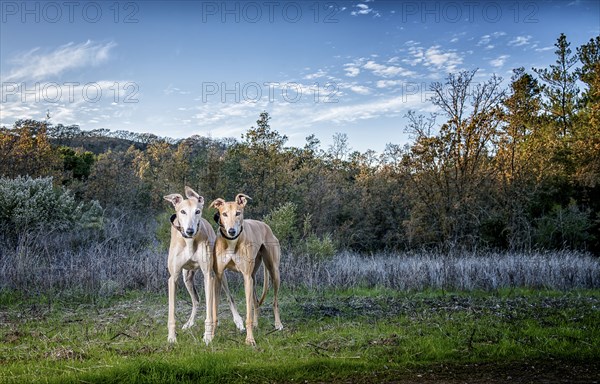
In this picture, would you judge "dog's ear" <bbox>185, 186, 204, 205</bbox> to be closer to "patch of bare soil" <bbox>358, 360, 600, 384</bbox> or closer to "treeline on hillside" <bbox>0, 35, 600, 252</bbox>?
"patch of bare soil" <bbox>358, 360, 600, 384</bbox>

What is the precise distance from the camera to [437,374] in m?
6.14

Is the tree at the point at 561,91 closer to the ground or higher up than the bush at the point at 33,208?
higher up

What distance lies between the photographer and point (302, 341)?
7.39m

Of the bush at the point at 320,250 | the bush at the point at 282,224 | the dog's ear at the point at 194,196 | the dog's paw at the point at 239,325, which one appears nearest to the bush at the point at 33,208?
the bush at the point at 282,224

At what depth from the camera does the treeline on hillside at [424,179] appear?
21531mm

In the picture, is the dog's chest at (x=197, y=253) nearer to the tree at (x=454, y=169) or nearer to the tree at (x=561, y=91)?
the tree at (x=454, y=169)

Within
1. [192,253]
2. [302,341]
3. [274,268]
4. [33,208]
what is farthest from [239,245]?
[33,208]

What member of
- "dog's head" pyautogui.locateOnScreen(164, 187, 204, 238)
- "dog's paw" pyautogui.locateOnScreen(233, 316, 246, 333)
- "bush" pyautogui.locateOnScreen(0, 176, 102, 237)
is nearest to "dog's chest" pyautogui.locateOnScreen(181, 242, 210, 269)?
"dog's head" pyautogui.locateOnScreen(164, 187, 204, 238)

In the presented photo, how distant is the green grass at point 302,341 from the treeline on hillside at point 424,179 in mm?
7602

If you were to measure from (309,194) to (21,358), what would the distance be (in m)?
19.9

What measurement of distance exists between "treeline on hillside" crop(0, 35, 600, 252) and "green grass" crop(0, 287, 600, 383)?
24.9 ft

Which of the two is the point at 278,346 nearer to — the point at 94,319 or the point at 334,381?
the point at 334,381

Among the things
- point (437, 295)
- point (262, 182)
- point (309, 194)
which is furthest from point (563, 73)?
point (437, 295)

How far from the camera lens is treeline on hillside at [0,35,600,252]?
2153cm
